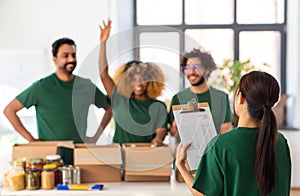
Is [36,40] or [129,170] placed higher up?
[36,40]

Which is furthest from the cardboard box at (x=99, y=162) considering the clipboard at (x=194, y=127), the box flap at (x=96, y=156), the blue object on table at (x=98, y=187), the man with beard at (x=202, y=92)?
the clipboard at (x=194, y=127)

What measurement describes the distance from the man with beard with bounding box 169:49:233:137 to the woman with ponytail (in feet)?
1.55

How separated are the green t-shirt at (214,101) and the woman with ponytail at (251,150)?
1.55 ft

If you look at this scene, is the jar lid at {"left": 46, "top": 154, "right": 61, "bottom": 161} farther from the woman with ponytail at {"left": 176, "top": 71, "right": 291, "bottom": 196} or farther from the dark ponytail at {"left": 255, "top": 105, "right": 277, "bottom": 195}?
the dark ponytail at {"left": 255, "top": 105, "right": 277, "bottom": 195}

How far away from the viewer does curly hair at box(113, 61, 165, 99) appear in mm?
2760

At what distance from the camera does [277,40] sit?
5230mm

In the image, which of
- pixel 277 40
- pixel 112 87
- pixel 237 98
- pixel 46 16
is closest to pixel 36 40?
pixel 46 16

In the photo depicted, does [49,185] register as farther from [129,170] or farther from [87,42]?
[87,42]

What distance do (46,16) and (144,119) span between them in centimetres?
231

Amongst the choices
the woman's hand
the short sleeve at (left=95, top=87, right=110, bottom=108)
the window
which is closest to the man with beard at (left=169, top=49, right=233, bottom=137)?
the woman's hand

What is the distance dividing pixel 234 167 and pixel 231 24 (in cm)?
359

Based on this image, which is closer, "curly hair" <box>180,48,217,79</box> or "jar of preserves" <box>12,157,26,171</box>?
"jar of preserves" <box>12,157,26,171</box>

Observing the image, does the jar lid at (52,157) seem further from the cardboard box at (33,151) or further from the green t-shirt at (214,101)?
the green t-shirt at (214,101)

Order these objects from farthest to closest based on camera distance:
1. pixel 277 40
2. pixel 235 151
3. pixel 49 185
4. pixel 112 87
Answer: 1. pixel 277 40
2. pixel 112 87
3. pixel 49 185
4. pixel 235 151
